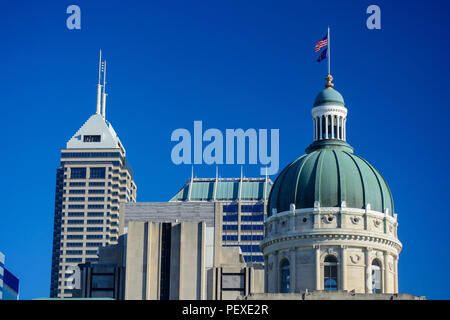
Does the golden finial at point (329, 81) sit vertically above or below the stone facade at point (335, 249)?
above

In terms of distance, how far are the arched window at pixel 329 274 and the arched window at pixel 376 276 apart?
4.84m

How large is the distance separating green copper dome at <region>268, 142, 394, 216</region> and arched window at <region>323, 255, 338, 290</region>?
7.10 m


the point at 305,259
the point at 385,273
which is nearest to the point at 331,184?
the point at 305,259

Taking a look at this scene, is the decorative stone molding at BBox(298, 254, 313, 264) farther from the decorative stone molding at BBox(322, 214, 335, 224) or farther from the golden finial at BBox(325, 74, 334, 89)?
the golden finial at BBox(325, 74, 334, 89)

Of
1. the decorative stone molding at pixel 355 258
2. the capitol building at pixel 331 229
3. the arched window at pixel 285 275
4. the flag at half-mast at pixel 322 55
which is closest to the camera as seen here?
the capitol building at pixel 331 229

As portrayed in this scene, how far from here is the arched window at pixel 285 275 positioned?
487 feet

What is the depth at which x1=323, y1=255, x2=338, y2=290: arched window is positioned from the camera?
14625cm

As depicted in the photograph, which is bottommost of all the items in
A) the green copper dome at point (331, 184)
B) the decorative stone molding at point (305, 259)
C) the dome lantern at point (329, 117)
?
the decorative stone molding at point (305, 259)

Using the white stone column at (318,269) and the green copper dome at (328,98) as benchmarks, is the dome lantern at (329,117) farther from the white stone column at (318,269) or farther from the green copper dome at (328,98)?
the white stone column at (318,269)

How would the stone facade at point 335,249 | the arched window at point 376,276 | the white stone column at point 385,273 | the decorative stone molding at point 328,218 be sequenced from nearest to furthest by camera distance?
the stone facade at point 335,249 < the white stone column at point 385,273 < the arched window at point 376,276 < the decorative stone molding at point 328,218

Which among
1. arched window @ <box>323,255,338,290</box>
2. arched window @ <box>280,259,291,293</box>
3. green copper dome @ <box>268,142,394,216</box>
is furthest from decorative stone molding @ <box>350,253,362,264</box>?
arched window @ <box>280,259,291,293</box>

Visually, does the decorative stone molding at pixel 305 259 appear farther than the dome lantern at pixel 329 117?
No

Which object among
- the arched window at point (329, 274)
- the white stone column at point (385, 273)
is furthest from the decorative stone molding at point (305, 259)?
the white stone column at point (385, 273)
